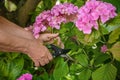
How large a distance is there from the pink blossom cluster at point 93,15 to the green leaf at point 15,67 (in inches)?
→ 32.2

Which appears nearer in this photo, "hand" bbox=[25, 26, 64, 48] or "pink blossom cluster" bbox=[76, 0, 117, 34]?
"pink blossom cluster" bbox=[76, 0, 117, 34]

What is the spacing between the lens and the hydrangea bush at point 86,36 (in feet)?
5.69

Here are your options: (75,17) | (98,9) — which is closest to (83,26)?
(98,9)

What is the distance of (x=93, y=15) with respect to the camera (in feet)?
5.58

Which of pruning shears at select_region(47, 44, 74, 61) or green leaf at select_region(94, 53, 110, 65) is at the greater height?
pruning shears at select_region(47, 44, 74, 61)

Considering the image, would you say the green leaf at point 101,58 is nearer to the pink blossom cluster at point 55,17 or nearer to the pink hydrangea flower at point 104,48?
the pink hydrangea flower at point 104,48

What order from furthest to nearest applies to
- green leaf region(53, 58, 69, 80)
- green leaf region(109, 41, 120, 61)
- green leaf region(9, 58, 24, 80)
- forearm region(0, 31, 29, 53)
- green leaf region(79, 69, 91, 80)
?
green leaf region(9, 58, 24, 80), green leaf region(53, 58, 69, 80), green leaf region(79, 69, 91, 80), green leaf region(109, 41, 120, 61), forearm region(0, 31, 29, 53)

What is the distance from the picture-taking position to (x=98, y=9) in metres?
1.72

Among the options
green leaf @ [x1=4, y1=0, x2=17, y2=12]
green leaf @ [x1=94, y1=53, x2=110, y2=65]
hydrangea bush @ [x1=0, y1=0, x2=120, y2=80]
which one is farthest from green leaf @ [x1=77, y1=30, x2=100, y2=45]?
green leaf @ [x1=4, y1=0, x2=17, y2=12]

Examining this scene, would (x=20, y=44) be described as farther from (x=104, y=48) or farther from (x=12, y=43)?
(x=104, y=48)

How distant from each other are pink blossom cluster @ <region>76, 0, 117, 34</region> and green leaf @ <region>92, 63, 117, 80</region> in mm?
219

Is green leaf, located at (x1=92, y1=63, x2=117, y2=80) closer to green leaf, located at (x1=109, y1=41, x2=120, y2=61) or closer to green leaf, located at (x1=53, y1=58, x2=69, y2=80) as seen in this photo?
green leaf, located at (x1=109, y1=41, x2=120, y2=61)

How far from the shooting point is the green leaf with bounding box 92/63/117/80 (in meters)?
1.83

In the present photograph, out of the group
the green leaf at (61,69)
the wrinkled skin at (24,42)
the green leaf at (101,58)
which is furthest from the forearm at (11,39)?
the green leaf at (101,58)
